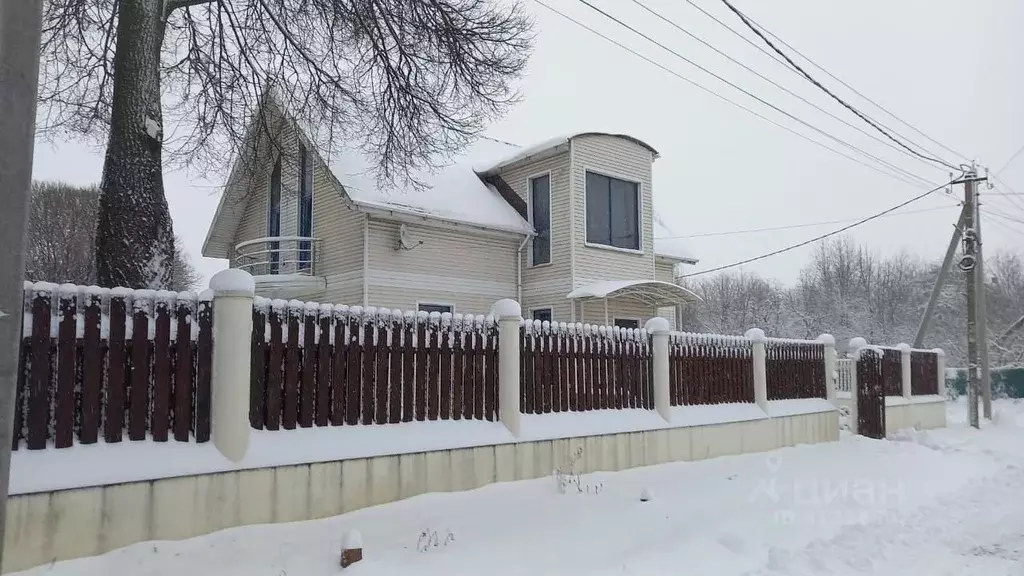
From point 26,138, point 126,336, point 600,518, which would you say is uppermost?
point 26,138

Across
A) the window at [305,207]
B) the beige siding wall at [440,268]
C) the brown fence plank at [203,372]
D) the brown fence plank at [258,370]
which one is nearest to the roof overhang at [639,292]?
the beige siding wall at [440,268]

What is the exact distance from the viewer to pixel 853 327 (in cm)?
4425

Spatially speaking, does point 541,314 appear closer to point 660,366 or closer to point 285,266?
point 285,266

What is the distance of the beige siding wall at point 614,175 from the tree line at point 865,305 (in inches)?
1040

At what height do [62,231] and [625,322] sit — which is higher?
[62,231]

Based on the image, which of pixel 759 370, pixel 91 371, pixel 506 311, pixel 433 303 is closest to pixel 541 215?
pixel 433 303

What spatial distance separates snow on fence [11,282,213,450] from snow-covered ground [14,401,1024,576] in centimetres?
83

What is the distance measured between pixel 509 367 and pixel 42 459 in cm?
411

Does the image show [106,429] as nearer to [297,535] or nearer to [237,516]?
[237,516]

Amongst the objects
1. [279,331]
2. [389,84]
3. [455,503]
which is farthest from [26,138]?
[389,84]

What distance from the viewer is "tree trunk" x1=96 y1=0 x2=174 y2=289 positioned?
7387 mm

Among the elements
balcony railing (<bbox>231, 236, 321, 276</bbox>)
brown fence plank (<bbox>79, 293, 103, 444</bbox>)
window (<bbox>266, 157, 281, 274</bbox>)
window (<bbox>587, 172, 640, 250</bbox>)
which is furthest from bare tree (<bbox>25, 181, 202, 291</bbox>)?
brown fence plank (<bbox>79, 293, 103, 444</bbox>)

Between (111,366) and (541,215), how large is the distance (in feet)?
40.4

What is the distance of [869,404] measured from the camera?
43.5 feet
